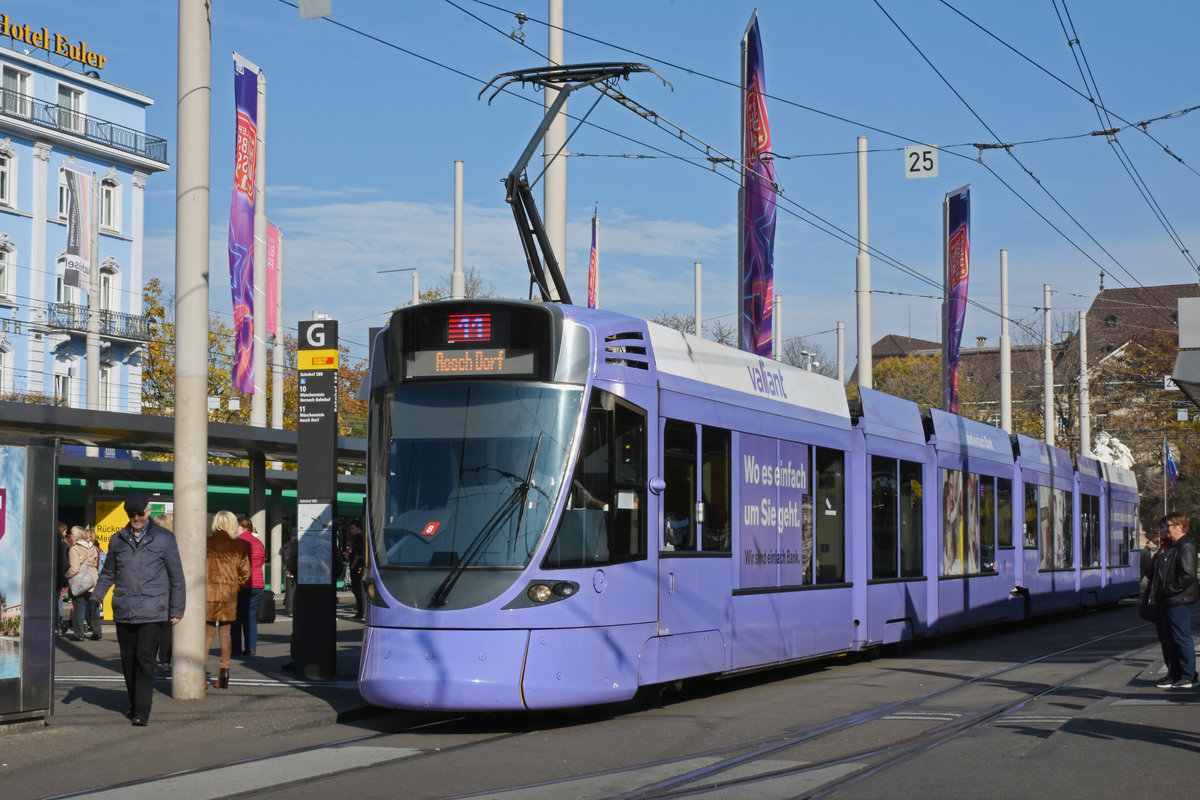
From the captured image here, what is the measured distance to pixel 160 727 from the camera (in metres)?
10.7

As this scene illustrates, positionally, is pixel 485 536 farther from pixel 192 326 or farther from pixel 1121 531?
pixel 1121 531

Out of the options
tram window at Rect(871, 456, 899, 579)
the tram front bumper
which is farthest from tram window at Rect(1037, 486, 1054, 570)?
the tram front bumper

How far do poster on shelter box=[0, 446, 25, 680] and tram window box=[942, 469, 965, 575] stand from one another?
457 inches

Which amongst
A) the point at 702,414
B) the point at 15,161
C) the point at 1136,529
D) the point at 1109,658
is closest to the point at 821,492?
the point at 702,414

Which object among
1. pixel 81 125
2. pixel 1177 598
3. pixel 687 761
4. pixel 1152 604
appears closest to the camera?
pixel 687 761

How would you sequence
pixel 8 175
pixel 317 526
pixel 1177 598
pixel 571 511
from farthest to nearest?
pixel 8 175 → pixel 317 526 → pixel 1177 598 → pixel 571 511

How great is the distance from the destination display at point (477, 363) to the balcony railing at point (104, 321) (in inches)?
1594

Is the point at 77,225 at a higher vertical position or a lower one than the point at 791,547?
higher

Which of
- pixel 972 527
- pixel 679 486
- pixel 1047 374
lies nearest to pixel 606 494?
pixel 679 486

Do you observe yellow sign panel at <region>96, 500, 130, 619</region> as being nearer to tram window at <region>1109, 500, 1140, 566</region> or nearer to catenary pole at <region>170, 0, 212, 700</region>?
catenary pole at <region>170, 0, 212, 700</region>

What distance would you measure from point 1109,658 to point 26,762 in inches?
479

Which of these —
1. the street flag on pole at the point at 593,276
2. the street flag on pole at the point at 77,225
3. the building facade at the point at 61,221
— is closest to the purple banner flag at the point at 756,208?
the street flag on pole at the point at 593,276

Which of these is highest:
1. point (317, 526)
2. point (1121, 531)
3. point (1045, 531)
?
point (317, 526)

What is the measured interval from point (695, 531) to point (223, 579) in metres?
4.44
